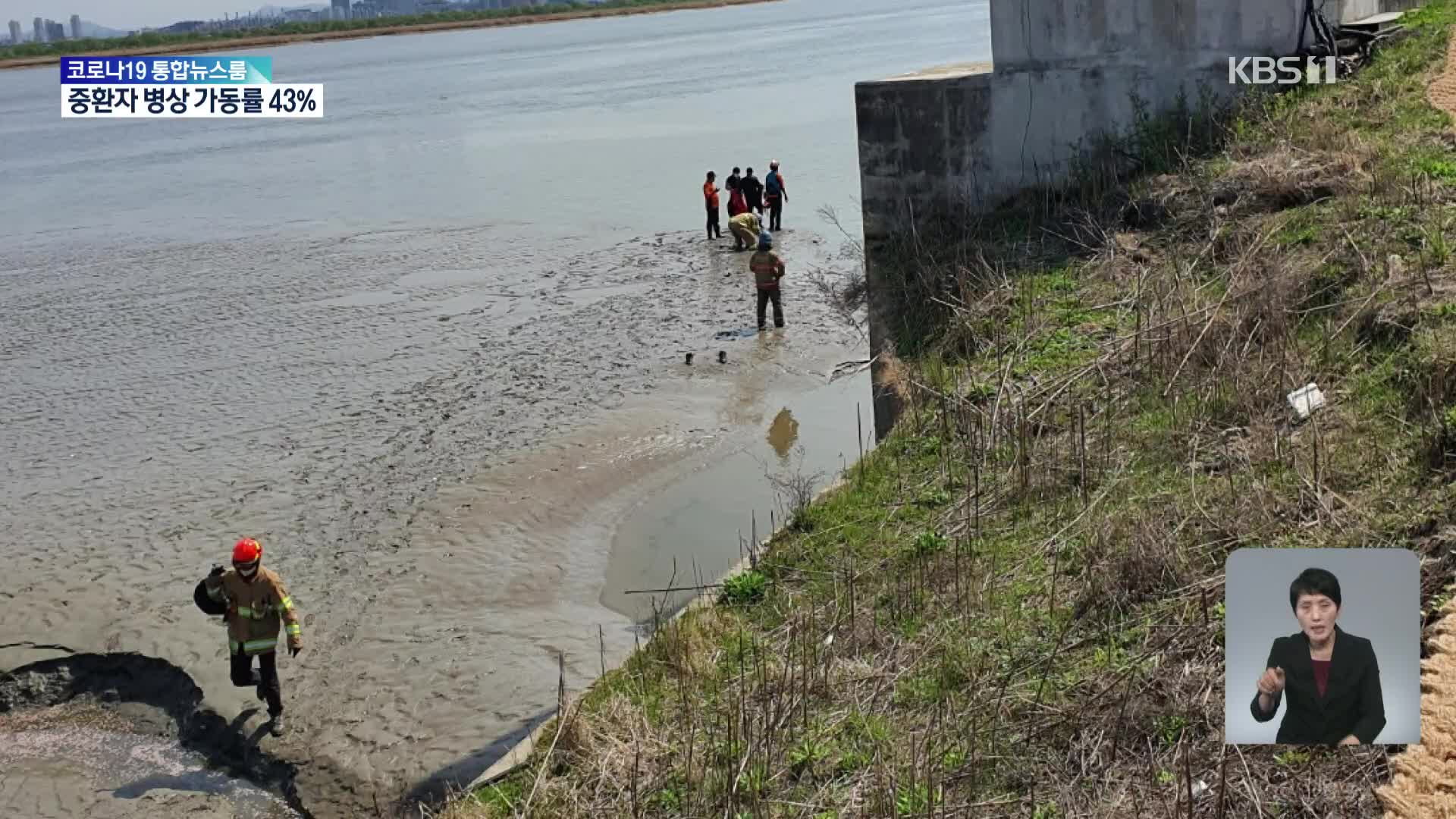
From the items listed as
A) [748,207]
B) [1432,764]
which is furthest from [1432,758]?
[748,207]

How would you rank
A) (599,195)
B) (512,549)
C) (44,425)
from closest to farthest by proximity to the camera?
(512,549), (44,425), (599,195)

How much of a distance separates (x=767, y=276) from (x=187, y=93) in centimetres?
5941

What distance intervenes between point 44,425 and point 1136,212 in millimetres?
13059

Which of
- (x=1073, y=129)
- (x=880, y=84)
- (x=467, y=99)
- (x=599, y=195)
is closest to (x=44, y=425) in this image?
(x=880, y=84)

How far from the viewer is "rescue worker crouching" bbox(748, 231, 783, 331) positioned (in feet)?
59.2

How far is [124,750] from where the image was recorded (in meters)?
9.45

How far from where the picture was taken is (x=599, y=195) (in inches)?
1289

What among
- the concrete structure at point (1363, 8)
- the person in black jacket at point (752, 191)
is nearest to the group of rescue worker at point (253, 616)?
the concrete structure at point (1363, 8)

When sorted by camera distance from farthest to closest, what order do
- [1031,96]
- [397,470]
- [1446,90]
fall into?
[1031,96] → [397,470] → [1446,90]

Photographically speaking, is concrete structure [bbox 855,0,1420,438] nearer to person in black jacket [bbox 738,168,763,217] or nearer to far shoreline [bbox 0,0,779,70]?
person in black jacket [bbox 738,168,763,217]

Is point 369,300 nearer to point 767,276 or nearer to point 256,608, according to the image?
point 767,276

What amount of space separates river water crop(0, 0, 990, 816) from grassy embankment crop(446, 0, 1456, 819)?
171cm

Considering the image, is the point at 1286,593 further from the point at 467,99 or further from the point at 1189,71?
the point at 467,99

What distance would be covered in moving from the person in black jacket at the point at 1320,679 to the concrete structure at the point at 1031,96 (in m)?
11.9
